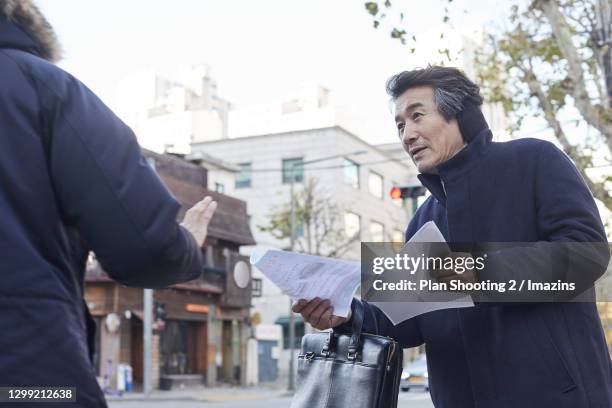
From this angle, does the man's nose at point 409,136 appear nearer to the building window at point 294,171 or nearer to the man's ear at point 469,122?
the man's ear at point 469,122

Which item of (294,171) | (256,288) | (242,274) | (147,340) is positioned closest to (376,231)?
(294,171)

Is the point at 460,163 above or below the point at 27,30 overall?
below

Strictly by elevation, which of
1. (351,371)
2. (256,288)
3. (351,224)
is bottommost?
(351,371)

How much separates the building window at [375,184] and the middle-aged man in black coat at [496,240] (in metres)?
46.8

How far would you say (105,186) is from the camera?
5.62ft

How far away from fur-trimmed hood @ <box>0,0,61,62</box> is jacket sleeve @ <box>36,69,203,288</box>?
140mm

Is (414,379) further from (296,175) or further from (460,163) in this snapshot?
(460,163)

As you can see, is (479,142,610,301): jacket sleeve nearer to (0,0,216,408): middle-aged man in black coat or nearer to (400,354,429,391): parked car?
(0,0,216,408): middle-aged man in black coat

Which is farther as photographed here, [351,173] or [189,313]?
[351,173]

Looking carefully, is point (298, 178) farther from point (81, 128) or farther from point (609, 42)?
point (81, 128)

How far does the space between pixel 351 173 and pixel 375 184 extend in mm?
3755

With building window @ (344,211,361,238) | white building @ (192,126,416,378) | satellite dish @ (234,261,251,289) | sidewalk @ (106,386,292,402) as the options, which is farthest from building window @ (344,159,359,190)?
sidewalk @ (106,386,292,402)

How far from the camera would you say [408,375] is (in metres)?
26.6

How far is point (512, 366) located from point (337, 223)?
41.8 meters
